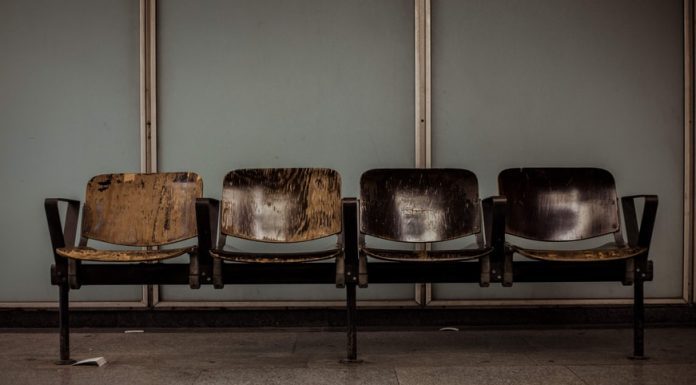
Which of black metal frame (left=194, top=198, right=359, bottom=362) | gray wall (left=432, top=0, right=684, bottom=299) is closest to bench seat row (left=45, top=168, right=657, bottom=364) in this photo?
black metal frame (left=194, top=198, right=359, bottom=362)

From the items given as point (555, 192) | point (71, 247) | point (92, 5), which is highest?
point (92, 5)

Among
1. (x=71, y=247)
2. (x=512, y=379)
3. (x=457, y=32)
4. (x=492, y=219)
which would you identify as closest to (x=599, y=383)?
(x=512, y=379)

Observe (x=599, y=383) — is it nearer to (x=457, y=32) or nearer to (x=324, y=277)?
(x=324, y=277)

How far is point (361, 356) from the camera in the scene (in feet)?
9.43

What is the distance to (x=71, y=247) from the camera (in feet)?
9.33

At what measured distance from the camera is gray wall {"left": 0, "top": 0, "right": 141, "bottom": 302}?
11.7 feet

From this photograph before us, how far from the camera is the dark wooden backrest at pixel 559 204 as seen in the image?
3.06m

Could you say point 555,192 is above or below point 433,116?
below

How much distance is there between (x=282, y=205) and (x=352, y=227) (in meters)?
0.50

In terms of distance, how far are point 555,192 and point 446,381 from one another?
3.99ft

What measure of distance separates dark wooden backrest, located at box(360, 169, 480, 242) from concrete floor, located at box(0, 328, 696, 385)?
59cm

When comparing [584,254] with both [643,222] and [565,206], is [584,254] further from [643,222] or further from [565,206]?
[565,206]

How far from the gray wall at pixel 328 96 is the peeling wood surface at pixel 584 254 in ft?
2.89

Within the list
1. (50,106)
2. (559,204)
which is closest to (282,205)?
(559,204)
